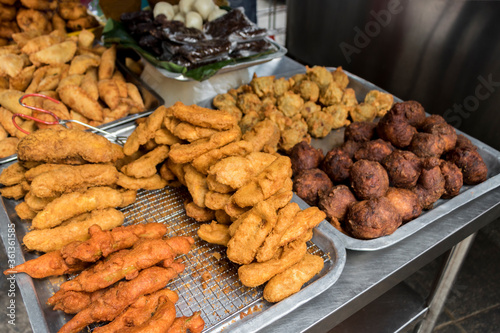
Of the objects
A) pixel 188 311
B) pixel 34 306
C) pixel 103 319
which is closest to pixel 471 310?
pixel 188 311

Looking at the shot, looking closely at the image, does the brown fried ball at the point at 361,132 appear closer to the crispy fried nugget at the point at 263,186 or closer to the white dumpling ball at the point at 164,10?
the crispy fried nugget at the point at 263,186

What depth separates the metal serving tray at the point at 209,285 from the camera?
4.78ft

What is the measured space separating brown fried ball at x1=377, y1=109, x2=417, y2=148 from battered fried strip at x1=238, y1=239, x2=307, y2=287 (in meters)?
1.06

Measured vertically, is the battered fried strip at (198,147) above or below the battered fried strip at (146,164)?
above

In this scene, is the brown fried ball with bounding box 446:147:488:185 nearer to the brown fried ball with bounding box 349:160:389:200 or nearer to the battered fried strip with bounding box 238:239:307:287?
the brown fried ball with bounding box 349:160:389:200

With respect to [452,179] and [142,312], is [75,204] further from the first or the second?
[452,179]

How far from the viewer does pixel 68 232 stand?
68.5 inches

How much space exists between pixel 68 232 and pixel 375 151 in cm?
174

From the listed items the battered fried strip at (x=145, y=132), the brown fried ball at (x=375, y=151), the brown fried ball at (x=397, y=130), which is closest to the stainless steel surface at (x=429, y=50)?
the brown fried ball at (x=397, y=130)

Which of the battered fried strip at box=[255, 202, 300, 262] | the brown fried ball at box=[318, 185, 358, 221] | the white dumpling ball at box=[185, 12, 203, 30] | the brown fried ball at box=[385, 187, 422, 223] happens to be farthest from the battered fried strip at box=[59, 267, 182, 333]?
the white dumpling ball at box=[185, 12, 203, 30]

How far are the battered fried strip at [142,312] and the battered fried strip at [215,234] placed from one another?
303 mm

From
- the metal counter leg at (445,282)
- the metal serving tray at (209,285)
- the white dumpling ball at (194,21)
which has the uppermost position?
the white dumpling ball at (194,21)

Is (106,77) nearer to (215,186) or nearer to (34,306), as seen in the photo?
(215,186)

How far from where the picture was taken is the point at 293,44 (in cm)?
504
